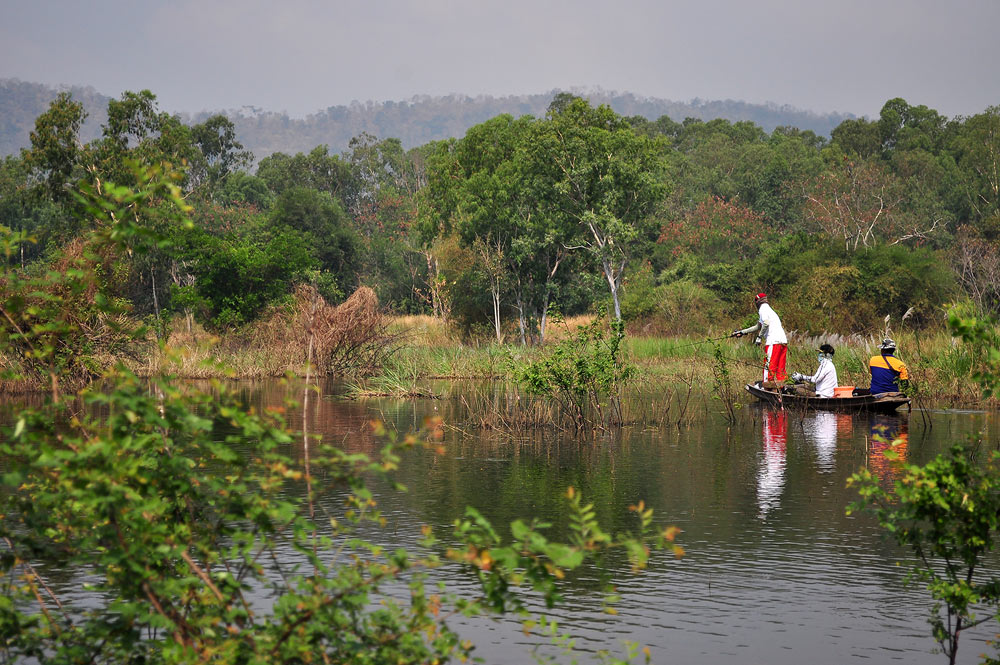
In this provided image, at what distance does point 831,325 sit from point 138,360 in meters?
22.4

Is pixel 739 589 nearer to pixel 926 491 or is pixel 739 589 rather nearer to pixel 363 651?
pixel 926 491

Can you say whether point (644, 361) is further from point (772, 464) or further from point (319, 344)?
point (772, 464)

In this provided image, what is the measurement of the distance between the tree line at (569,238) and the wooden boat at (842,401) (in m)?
14.0

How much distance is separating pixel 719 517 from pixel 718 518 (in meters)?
0.07

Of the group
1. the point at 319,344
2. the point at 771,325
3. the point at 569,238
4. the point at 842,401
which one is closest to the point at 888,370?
the point at 842,401

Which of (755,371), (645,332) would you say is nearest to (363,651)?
(755,371)

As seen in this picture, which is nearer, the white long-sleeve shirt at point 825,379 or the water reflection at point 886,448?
the water reflection at point 886,448

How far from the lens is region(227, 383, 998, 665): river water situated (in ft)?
24.5

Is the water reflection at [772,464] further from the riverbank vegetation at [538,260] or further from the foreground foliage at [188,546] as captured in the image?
the foreground foliage at [188,546]

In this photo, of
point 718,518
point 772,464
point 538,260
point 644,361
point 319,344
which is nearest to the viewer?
point 718,518

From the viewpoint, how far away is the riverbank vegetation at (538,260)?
30406 millimetres

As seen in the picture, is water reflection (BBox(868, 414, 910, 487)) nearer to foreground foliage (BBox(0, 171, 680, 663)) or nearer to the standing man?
the standing man

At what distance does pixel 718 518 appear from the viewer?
37.6 ft

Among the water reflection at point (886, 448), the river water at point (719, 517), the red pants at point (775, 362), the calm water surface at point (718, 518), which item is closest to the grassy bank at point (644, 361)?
the red pants at point (775, 362)
